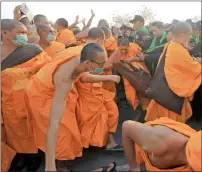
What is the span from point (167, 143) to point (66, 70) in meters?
1.25

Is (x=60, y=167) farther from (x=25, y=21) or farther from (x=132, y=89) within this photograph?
(x=25, y=21)

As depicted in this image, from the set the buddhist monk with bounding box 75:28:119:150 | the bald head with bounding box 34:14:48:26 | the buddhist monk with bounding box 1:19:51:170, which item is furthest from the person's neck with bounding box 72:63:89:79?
the bald head with bounding box 34:14:48:26

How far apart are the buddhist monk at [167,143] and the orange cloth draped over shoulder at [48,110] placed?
0.94 meters

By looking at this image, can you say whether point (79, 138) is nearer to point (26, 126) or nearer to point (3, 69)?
point (26, 126)

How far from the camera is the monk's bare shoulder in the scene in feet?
10.2

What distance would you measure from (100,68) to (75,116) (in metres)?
0.78

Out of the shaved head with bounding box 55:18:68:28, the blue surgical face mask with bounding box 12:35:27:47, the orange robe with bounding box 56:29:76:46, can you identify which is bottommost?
the orange robe with bounding box 56:29:76:46

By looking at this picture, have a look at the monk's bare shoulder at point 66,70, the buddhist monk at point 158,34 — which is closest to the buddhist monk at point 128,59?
the buddhist monk at point 158,34

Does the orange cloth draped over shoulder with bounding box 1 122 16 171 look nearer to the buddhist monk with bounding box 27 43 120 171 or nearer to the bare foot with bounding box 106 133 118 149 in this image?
the buddhist monk with bounding box 27 43 120 171

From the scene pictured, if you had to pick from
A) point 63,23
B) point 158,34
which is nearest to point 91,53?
point 158,34

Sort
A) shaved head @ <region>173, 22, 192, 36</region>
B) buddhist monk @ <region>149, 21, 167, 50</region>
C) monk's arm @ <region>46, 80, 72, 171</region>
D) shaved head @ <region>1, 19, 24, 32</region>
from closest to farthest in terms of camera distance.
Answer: monk's arm @ <region>46, 80, 72, 171</region>, shaved head @ <region>1, 19, 24, 32</region>, shaved head @ <region>173, 22, 192, 36</region>, buddhist monk @ <region>149, 21, 167, 50</region>

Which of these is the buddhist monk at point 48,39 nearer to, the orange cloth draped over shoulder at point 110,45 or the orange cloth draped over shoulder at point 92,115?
the orange cloth draped over shoulder at point 92,115

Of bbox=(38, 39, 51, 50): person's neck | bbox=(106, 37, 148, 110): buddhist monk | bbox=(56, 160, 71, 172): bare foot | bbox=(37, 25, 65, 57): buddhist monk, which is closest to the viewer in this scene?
bbox=(56, 160, 71, 172): bare foot

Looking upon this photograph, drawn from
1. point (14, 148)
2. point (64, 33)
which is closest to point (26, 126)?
point (14, 148)
